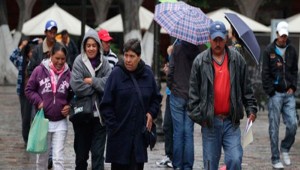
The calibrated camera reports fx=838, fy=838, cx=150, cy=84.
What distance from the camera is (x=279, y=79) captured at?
443 inches

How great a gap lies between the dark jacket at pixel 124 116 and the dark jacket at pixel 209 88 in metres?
0.47

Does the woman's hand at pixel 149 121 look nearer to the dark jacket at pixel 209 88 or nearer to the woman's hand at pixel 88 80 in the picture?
the dark jacket at pixel 209 88

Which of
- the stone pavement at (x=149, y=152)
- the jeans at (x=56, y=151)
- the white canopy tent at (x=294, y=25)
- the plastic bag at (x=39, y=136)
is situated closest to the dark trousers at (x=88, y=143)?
the jeans at (x=56, y=151)

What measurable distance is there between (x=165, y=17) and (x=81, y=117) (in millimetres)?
1849

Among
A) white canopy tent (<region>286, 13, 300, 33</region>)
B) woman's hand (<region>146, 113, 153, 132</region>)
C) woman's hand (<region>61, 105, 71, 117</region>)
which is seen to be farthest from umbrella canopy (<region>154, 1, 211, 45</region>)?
white canopy tent (<region>286, 13, 300, 33</region>)

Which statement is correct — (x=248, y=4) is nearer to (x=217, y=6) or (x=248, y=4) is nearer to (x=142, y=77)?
(x=217, y=6)

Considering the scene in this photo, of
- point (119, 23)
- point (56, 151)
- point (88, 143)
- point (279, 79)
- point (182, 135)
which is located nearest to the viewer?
point (56, 151)

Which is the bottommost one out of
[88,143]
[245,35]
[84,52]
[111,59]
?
[88,143]

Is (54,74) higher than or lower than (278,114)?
higher

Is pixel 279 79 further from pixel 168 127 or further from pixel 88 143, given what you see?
pixel 88 143

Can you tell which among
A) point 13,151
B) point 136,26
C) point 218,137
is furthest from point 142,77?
point 136,26

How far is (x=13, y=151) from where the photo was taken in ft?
41.9

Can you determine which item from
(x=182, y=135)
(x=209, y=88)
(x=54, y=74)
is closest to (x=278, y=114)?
(x=182, y=135)

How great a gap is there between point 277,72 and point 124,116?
154 inches
